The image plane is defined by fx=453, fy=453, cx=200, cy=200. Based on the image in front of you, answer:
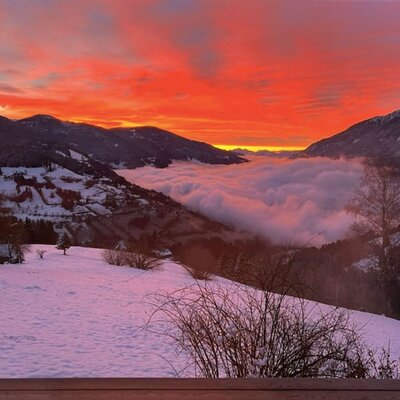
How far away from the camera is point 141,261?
21.7 meters

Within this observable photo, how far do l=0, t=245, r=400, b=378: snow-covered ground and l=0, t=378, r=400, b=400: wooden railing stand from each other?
4140 millimetres

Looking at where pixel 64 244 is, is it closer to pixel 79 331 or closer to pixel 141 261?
pixel 141 261

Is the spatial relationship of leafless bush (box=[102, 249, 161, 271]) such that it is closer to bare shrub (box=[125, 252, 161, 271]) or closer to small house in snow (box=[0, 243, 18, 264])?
bare shrub (box=[125, 252, 161, 271])

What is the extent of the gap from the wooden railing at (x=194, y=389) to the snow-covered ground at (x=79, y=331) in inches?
163

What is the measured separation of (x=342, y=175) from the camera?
538 feet

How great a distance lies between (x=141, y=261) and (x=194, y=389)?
2016cm

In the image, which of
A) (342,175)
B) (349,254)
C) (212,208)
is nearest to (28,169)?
(212,208)

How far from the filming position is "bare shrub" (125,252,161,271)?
21.6 metres

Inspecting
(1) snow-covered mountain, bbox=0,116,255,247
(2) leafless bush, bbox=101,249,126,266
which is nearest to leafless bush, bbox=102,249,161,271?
(2) leafless bush, bbox=101,249,126,266

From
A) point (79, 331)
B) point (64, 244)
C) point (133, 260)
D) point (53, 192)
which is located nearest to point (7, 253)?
point (133, 260)

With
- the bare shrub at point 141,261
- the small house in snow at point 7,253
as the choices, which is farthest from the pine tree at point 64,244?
the small house in snow at point 7,253

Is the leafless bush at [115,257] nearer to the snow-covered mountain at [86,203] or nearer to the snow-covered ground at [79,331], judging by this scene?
the snow-covered ground at [79,331]

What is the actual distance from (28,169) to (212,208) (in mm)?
64011

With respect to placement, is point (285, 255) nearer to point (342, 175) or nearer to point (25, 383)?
point (25, 383)
